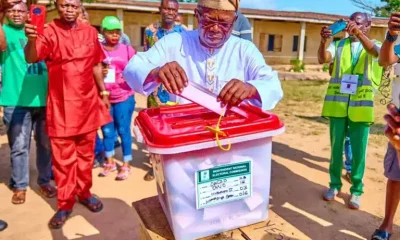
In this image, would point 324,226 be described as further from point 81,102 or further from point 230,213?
point 81,102

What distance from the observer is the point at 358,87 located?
314 cm

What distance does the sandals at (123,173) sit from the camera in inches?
150

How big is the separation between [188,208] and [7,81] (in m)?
2.54

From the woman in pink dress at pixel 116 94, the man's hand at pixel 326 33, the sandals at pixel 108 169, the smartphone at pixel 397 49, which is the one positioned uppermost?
the man's hand at pixel 326 33

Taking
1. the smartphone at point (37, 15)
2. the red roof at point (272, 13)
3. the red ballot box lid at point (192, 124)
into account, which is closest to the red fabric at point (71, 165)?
the smartphone at point (37, 15)

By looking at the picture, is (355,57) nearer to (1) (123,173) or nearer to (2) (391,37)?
(2) (391,37)

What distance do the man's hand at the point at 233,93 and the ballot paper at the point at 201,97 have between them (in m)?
0.02

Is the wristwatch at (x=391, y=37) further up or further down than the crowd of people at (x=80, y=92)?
further up

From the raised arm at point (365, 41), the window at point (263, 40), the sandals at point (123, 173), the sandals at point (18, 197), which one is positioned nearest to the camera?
the raised arm at point (365, 41)

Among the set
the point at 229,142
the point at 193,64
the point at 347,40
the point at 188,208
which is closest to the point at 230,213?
the point at 188,208

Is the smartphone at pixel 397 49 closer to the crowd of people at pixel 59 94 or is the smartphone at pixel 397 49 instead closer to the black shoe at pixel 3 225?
→ the crowd of people at pixel 59 94

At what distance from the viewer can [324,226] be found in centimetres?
295

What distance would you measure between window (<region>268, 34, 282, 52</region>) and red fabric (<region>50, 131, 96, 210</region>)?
15.6 m

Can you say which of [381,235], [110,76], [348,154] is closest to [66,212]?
[110,76]
